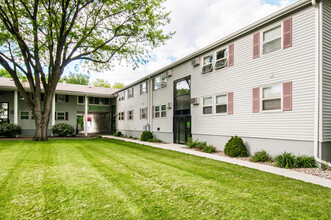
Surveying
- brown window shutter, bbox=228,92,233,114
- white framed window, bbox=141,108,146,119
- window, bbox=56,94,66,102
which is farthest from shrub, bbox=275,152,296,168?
window, bbox=56,94,66,102

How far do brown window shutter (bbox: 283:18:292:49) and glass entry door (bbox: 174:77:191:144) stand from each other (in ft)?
20.8

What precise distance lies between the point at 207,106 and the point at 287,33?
5256 millimetres

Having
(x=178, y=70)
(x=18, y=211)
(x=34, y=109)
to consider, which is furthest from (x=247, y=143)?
(x=34, y=109)

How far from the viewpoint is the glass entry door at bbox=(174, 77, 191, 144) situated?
13.4 meters

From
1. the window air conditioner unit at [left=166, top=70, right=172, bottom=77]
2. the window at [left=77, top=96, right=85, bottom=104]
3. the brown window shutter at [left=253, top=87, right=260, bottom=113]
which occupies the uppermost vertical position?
the window air conditioner unit at [left=166, top=70, right=172, bottom=77]

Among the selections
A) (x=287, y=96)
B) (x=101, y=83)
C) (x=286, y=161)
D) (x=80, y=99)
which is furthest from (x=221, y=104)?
(x=101, y=83)

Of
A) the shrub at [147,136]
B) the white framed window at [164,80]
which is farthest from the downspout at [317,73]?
the shrub at [147,136]

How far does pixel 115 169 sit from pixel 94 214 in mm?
2931

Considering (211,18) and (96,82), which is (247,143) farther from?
(96,82)

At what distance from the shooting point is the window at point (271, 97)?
26.4 feet

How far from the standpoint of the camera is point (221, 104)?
10.8m

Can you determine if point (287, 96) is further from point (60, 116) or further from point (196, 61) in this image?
point (60, 116)

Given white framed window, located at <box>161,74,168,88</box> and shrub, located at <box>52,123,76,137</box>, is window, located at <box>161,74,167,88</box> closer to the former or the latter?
white framed window, located at <box>161,74,168,88</box>

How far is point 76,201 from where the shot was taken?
3566mm
